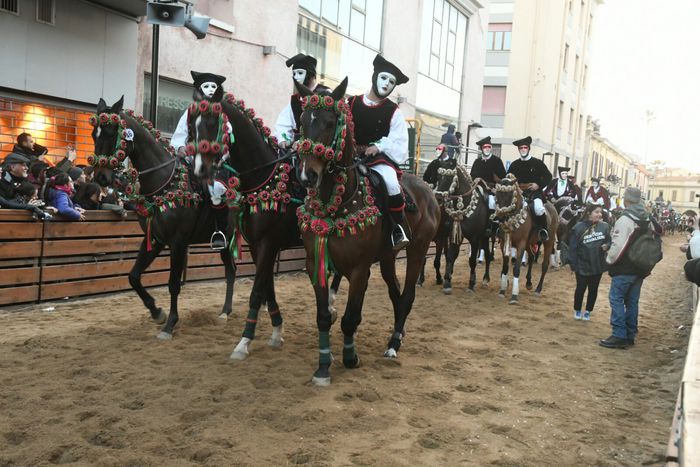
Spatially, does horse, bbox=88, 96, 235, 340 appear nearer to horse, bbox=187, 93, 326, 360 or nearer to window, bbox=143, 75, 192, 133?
horse, bbox=187, 93, 326, 360

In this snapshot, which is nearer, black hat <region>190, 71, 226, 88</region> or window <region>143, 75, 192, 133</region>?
black hat <region>190, 71, 226, 88</region>

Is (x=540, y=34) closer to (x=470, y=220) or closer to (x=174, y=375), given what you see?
(x=470, y=220)

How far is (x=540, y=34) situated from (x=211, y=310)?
99.3ft

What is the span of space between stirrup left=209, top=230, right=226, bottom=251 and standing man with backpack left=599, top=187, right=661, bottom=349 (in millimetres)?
4662

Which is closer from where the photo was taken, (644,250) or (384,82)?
(384,82)

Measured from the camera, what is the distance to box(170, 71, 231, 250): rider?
5555 millimetres

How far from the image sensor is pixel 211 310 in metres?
7.98

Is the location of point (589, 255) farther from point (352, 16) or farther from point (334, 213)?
point (352, 16)

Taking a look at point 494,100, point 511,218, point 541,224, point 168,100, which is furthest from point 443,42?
point 511,218

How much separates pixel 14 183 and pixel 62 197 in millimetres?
580

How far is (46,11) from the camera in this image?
9859 mm

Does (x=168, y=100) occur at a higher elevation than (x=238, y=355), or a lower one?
higher

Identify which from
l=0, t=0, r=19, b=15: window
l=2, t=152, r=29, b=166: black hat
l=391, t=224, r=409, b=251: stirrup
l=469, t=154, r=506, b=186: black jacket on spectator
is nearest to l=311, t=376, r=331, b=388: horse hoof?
l=391, t=224, r=409, b=251: stirrup

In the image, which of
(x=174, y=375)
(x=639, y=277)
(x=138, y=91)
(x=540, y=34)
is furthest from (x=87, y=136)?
(x=540, y=34)
